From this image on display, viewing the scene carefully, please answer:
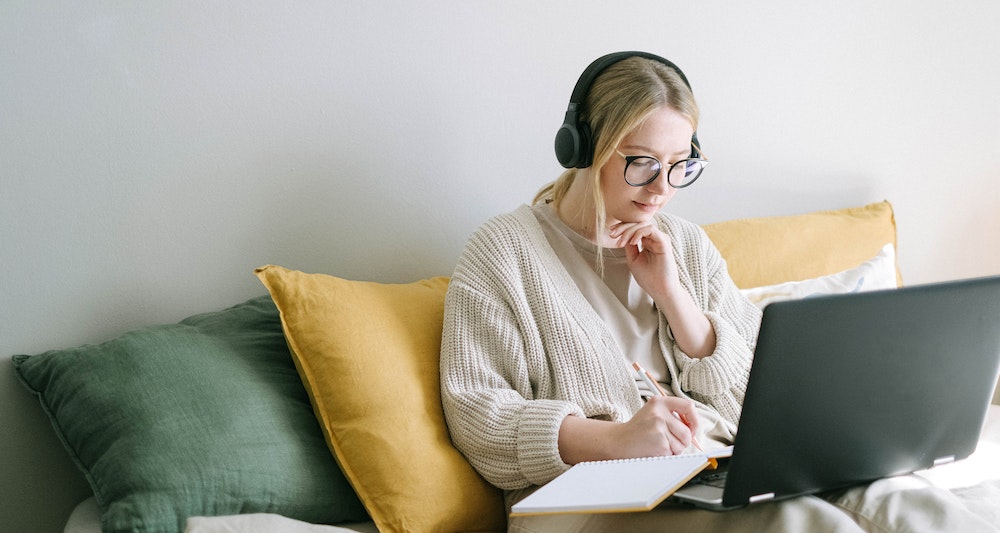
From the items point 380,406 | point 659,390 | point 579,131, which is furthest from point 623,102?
point 380,406

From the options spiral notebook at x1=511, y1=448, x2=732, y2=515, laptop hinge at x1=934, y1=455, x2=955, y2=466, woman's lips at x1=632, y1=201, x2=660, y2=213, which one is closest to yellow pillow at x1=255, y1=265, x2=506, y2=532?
spiral notebook at x1=511, y1=448, x2=732, y2=515

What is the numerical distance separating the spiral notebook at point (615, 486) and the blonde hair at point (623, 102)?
1.73 ft

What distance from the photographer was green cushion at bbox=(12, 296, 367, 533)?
128 cm

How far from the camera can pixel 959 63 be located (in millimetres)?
2617

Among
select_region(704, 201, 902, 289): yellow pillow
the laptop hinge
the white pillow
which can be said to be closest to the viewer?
the laptop hinge

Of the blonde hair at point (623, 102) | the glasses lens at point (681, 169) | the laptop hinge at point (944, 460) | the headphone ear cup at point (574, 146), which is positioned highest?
the blonde hair at point (623, 102)

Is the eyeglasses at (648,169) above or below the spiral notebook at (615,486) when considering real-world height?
above

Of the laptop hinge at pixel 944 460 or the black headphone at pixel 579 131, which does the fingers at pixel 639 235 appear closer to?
the black headphone at pixel 579 131

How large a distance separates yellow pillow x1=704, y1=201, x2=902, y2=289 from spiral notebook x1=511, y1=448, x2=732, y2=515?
0.97 m

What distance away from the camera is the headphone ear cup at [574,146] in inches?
61.1

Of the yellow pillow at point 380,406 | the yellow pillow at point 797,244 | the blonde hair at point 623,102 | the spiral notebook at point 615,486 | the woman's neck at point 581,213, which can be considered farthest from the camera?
the yellow pillow at point 797,244

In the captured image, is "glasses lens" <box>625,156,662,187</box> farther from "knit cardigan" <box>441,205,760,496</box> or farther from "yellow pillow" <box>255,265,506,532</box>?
"yellow pillow" <box>255,265,506,532</box>

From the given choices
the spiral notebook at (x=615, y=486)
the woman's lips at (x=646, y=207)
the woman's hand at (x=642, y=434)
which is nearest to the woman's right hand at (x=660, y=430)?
the woman's hand at (x=642, y=434)

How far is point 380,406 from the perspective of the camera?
4.66 ft
